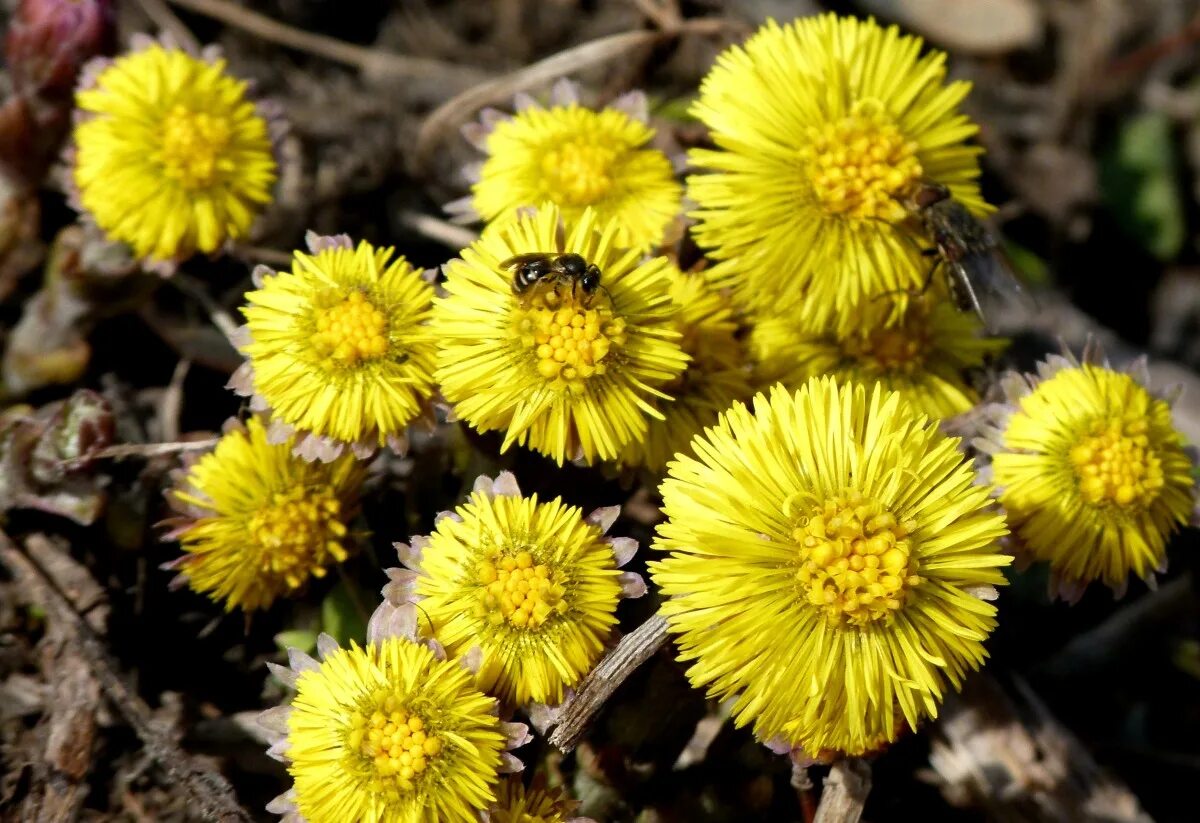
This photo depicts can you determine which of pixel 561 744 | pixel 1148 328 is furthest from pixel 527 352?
pixel 1148 328

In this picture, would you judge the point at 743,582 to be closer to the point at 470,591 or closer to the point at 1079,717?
the point at 470,591

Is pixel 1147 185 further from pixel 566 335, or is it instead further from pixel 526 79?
pixel 566 335

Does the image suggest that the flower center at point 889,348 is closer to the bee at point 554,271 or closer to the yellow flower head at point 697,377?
the yellow flower head at point 697,377

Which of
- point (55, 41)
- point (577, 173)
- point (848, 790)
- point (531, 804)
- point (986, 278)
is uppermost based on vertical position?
point (986, 278)

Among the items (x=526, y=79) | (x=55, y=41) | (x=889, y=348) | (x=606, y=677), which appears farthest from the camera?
(x=526, y=79)

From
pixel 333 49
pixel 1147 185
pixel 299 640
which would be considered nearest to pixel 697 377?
pixel 299 640

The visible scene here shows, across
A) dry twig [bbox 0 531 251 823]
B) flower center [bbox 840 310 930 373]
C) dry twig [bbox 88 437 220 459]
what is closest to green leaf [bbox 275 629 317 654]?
dry twig [bbox 0 531 251 823]

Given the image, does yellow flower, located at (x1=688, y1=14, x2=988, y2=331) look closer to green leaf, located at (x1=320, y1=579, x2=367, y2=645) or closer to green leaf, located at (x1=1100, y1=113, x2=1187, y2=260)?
green leaf, located at (x1=320, y1=579, x2=367, y2=645)
